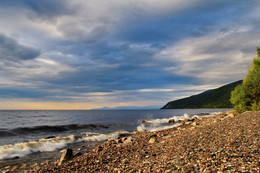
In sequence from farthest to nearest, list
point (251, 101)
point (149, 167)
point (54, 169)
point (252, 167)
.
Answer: point (251, 101) → point (54, 169) → point (149, 167) → point (252, 167)

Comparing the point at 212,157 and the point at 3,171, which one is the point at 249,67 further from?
the point at 3,171

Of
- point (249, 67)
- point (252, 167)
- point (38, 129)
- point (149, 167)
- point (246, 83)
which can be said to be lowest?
point (38, 129)

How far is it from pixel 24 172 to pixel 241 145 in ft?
40.9

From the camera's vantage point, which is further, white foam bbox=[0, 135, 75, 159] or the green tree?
the green tree

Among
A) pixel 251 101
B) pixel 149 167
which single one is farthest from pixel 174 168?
pixel 251 101

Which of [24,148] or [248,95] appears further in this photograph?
[248,95]

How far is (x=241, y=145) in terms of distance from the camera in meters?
8.65

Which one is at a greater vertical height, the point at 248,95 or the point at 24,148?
the point at 248,95

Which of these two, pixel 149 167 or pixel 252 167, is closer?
pixel 252 167

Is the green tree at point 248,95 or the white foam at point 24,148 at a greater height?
the green tree at point 248,95

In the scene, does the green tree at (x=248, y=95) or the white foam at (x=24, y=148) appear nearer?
the white foam at (x=24, y=148)

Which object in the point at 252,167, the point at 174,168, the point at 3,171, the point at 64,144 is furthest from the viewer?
the point at 64,144

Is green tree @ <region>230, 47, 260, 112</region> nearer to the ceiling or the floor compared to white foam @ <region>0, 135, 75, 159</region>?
nearer to the ceiling

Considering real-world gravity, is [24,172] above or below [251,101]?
below
